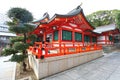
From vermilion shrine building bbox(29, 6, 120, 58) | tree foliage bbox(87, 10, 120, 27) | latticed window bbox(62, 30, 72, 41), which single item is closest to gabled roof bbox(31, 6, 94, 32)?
vermilion shrine building bbox(29, 6, 120, 58)

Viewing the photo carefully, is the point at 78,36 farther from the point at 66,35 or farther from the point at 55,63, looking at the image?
the point at 55,63

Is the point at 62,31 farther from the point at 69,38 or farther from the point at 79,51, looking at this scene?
the point at 79,51

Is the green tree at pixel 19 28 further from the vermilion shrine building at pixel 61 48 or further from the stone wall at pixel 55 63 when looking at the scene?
the stone wall at pixel 55 63

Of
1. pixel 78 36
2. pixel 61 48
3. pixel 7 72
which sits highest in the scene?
pixel 78 36

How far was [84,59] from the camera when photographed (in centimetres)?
935

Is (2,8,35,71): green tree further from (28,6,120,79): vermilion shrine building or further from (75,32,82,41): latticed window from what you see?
(75,32,82,41): latticed window

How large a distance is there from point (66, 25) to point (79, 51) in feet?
9.92

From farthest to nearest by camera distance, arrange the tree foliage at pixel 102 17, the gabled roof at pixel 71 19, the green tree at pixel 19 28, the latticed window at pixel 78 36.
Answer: the tree foliage at pixel 102 17, the latticed window at pixel 78 36, the gabled roof at pixel 71 19, the green tree at pixel 19 28

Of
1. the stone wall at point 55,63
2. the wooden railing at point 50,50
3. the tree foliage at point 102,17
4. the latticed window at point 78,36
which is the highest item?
the tree foliage at point 102,17

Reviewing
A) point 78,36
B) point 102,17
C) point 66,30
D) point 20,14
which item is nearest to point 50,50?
point 20,14

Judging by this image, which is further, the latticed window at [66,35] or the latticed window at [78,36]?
the latticed window at [78,36]

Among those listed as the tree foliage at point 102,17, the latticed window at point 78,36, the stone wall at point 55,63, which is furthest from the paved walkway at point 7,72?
the tree foliage at point 102,17

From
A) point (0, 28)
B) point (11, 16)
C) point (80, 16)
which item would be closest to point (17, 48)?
point (11, 16)

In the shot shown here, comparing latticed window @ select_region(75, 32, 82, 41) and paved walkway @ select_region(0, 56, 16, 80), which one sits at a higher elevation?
latticed window @ select_region(75, 32, 82, 41)
